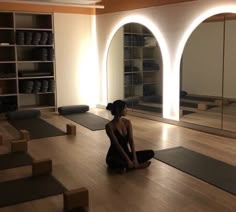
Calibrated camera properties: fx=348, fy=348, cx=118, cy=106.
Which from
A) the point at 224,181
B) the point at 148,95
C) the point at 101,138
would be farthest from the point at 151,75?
the point at 224,181

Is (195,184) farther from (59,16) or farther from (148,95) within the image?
(59,16)

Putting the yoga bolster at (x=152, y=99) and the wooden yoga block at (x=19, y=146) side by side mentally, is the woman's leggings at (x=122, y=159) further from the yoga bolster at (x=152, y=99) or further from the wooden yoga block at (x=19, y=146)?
the yoga bolster at (x=152, y=99)

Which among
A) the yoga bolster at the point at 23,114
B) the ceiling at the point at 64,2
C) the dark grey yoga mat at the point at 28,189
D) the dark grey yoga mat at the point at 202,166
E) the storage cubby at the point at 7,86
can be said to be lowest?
the dark grey yoga mat at the point at 28,189

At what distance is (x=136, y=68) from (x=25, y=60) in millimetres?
2317

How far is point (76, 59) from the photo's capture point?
305 inches

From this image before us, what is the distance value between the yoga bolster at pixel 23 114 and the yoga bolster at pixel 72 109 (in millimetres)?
471

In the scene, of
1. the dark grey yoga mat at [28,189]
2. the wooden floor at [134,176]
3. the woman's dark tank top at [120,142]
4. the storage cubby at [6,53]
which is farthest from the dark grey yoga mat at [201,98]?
the storage cubby at [6,53]

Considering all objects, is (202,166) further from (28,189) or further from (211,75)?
(211,75)

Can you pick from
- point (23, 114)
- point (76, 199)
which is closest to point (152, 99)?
point (23, 114)

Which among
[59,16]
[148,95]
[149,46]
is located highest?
[59,16]

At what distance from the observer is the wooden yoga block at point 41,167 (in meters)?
3.64

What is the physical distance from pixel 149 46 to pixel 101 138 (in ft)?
7.41

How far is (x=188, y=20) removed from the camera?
5578 mm

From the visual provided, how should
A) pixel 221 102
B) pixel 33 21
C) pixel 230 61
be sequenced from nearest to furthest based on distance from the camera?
1. pixel 230 61
2. pixel 221 102
3. pixel 33 21
